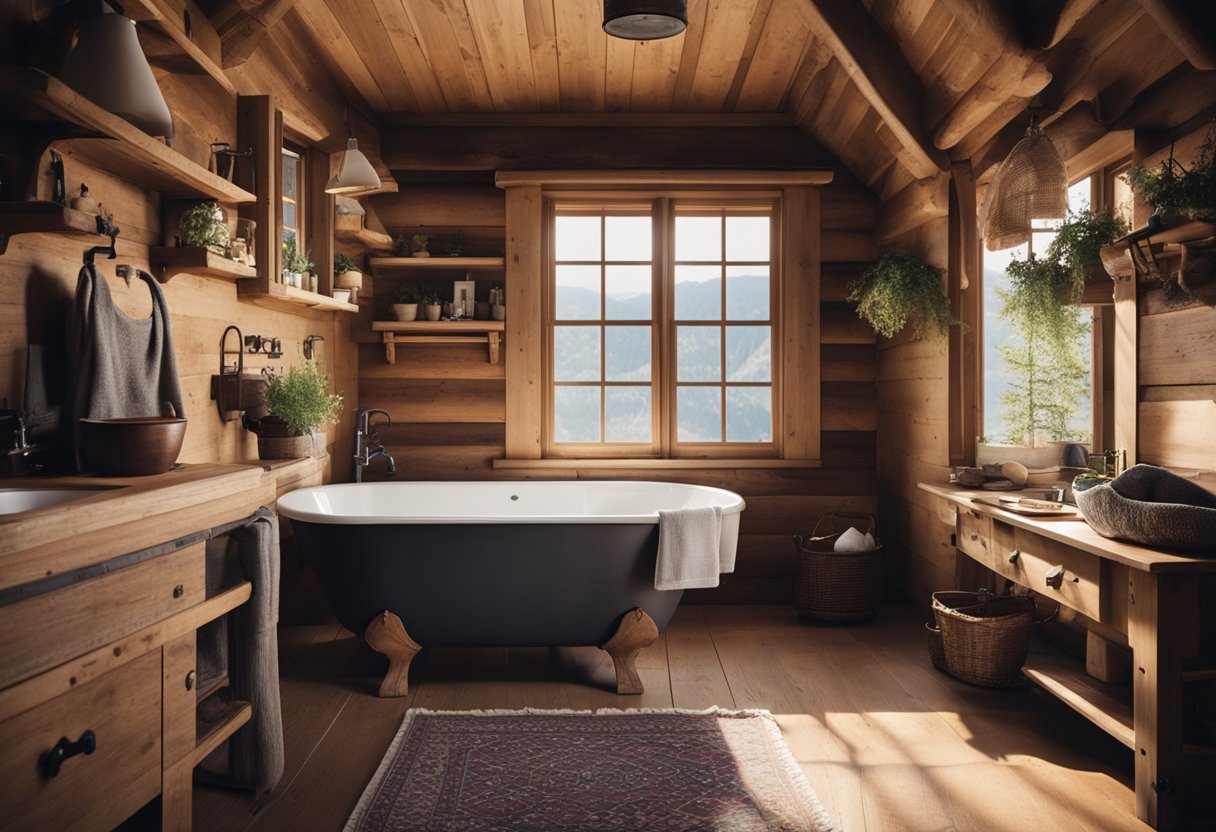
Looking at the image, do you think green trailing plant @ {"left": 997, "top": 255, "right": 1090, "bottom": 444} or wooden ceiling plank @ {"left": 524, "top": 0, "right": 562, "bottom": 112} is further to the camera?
wooden ceiling plank @ {"left": 524, "top": 0, "right": 562, "bottom": 112}

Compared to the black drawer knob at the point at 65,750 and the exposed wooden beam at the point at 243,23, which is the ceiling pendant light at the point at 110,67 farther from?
the black drawer knob at the point at 65,750

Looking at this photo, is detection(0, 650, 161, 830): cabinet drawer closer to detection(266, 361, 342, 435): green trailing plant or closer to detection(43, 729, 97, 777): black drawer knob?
detection(43, 729, 97, 777): black drawer knob

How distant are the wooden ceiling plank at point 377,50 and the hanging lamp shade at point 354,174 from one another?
542 mm

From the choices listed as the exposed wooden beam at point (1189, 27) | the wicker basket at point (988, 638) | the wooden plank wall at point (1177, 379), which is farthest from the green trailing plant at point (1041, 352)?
the exposed wooden beam at point (1189, 27)

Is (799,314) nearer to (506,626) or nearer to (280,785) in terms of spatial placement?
(506,626)

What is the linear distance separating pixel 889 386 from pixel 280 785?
3.47 m

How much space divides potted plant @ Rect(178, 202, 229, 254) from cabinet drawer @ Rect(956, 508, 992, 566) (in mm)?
2870

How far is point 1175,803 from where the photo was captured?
2.31 meters

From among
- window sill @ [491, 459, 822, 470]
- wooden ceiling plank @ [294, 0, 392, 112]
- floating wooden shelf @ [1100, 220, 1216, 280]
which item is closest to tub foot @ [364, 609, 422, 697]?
window sill @ [491, 459, 822, 470]

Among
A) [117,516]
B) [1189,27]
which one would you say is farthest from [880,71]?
[117,516]

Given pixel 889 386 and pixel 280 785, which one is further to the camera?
pixel 889 386

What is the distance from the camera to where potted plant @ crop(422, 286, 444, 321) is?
4719mm

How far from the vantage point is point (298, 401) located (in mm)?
3586

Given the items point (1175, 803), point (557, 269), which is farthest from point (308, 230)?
point (1175, 803)
